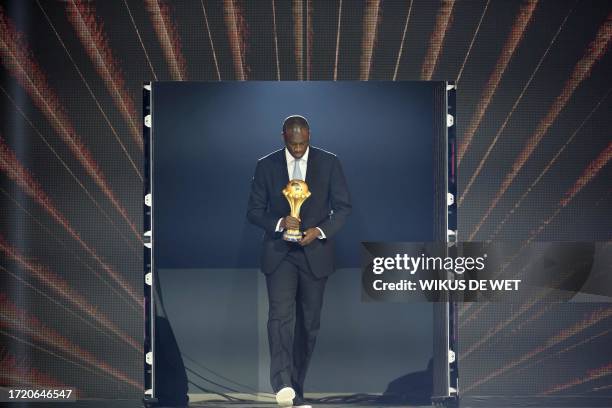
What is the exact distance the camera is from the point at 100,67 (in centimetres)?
678

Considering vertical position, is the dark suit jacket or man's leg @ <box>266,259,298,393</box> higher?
the dark suit jacket

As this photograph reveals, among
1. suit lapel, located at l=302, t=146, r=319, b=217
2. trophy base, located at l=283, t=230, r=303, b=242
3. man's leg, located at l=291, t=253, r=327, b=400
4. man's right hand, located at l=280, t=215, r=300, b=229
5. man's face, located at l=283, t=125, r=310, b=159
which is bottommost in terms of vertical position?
man's leg, located at l=291, t=253, r=327, b=400

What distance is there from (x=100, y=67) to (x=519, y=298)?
9.71 ft

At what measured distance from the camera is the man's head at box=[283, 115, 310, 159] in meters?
6.51

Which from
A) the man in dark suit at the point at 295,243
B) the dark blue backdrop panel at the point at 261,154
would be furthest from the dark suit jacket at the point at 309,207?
the dark blue backdrop panel at the point at 261,154

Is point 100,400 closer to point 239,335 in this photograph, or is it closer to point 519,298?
point 239,335

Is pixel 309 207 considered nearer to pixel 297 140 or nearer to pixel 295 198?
pixel 295 198

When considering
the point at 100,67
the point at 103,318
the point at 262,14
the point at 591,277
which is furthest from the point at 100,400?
the point at 591,277

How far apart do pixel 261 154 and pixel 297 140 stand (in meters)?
0.25

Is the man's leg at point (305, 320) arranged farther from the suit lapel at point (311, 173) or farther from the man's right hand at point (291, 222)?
the suit lapel at point (311, 173)

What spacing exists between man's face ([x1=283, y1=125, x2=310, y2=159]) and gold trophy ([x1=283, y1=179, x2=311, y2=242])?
19 cm

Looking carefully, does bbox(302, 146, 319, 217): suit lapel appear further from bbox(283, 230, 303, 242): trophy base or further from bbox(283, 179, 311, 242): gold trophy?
bbox(283, 230, 303, 242): trophy base

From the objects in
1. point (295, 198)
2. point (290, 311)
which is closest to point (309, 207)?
point (295, 198)

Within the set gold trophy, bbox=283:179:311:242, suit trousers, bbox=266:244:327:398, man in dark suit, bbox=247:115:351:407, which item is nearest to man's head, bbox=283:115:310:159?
man in dark suit, bbox=247:115:351:407
